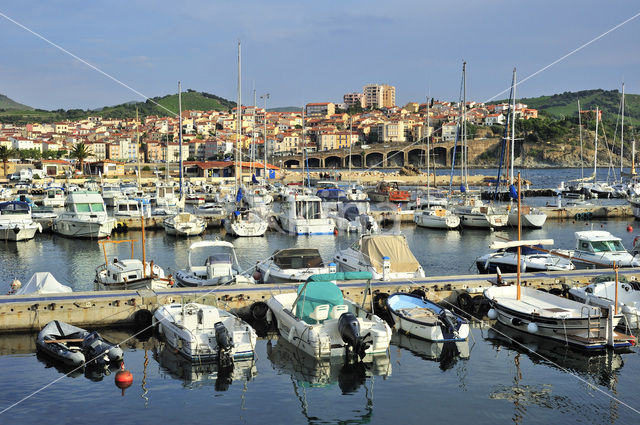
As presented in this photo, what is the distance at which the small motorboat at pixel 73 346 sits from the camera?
15.7 m

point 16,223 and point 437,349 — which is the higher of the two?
point 16,223

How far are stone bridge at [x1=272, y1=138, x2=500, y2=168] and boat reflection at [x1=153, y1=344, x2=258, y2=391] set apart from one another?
14382cm

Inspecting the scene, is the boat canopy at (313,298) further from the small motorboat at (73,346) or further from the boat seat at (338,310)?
the small motorboat at (73,346)

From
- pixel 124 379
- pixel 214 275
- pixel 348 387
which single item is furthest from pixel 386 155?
pixel 124 379

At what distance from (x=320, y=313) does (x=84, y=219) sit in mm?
25524

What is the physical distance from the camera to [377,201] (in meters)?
67.1

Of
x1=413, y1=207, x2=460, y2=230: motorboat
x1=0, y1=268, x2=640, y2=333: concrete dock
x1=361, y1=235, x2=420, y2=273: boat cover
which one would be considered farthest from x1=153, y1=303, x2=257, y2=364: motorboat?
x1=413, y1=207, x2=460, y2=230: motorboat

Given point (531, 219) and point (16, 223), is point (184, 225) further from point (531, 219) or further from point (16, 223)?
point (531, 219)

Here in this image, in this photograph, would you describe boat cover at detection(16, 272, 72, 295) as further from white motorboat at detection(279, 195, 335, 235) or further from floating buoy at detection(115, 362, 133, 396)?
white motorboat at detection(279, 195, 335, 235)

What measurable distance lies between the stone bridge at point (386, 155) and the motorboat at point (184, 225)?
119580mm

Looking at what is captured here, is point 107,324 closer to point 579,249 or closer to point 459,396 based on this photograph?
point 459,396

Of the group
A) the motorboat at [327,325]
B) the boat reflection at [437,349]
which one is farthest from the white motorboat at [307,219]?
the boat reflection at [437,349]

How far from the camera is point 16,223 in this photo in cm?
3756

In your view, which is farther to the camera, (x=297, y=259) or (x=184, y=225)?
(x=184, y=225)
